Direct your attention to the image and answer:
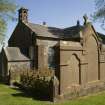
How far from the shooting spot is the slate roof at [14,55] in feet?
113

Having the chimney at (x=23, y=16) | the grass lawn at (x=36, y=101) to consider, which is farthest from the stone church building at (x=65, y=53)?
the grass lawn at (x=36, y=101)

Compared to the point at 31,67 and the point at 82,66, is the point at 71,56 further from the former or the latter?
the point at 31,67

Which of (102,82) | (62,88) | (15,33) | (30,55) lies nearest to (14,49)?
(30,55)

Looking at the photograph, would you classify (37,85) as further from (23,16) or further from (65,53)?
(23,16)

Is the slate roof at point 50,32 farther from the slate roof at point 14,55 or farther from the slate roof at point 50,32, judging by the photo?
the slate roof at point 14,55

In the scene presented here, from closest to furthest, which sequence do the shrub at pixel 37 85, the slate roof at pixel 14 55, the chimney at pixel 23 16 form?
the shrub at pixel 37 85, the slate roof at pixel 14 55, the chimney at pixel 23 16

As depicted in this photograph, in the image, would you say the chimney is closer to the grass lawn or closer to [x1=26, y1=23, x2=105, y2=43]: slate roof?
[x1=26, y1=23, x2=105, y2=43]: slate roof

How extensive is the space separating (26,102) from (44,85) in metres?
2.71

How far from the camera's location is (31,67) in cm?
3641

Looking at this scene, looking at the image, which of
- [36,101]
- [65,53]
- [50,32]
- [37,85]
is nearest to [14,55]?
[50,32]

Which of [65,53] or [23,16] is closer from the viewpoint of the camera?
[65,53]

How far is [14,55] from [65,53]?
1562 cm

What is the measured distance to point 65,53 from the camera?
2138 cm

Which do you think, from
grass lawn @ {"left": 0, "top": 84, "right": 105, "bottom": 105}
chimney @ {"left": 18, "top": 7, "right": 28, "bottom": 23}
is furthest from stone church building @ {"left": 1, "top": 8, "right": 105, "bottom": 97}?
grass lawn @ {"left": 0, "top": 84, "right": 105, "bottom": 105}
